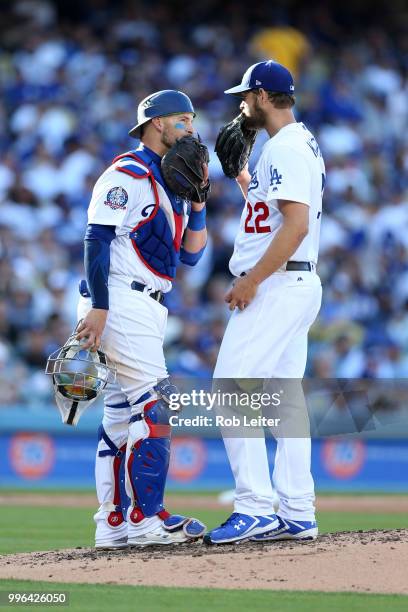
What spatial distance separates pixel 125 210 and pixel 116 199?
7 cm

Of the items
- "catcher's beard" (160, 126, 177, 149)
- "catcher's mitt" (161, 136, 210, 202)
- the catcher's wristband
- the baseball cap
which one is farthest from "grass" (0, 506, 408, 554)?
the baseball cap

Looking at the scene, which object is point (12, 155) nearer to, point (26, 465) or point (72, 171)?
point (72, 171)

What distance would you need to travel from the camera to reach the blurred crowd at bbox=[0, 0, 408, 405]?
44.1 ft

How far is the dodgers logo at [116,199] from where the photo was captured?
583cm

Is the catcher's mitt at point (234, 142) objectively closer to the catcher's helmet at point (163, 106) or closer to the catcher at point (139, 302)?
the catcher at point (139, 302)

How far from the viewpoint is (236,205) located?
48.9 feet

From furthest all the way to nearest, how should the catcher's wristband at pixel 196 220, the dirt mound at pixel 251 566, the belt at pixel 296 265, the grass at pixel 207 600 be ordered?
the catcher's wristband at pixel 196 220 → the belt at pixel 296 265 → the dirt mound at pixel 251 566 → the grass at pixel 207 600

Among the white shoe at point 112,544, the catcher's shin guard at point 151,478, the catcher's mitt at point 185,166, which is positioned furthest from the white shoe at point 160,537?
the catcher's mitt at point 185,166

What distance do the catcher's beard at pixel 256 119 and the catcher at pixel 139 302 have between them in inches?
10.5

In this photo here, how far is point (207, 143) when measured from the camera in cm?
1516

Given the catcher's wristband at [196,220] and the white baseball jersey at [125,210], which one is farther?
the catcher's wristband at [196,220]

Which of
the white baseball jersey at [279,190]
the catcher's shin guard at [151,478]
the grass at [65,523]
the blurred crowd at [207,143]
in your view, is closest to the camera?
the white baseball jersey at [279,190]

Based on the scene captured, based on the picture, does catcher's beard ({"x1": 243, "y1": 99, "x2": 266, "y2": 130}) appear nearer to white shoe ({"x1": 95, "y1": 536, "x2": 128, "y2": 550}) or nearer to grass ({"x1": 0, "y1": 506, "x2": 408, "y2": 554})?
white shoe ({"x1": 95, "y1": 536, "x2": 128, "y2": 550})

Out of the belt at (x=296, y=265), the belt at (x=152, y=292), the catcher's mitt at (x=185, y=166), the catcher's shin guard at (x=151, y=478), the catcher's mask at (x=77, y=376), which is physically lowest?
the catcher's shin guard at (x=151, y=478)
